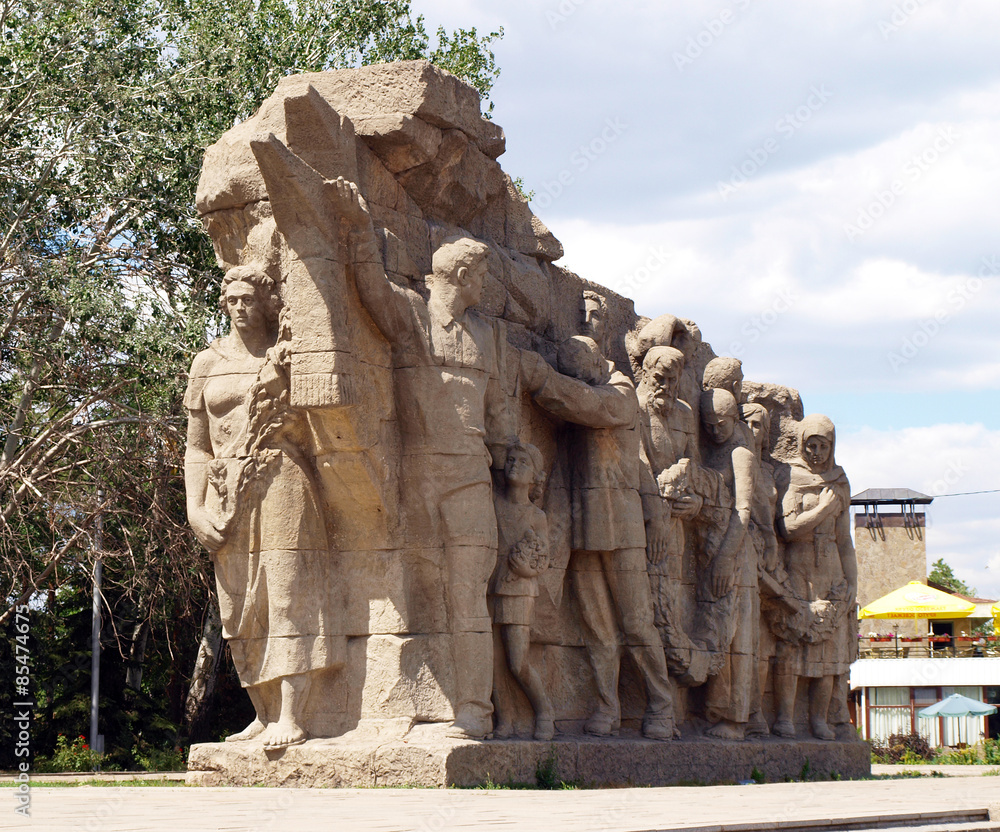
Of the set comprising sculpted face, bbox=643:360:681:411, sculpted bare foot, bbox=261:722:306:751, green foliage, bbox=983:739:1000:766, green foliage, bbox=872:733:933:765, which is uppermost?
sculpted face, bbox=643:360:681:411

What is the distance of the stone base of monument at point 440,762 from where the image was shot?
860 cm

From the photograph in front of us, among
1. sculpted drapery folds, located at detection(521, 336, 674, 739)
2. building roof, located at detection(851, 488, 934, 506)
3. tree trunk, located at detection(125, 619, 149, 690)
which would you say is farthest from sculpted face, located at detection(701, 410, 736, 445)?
building roof, located at detection(851, 488, 934, 506)

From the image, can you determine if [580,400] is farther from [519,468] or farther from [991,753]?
[991,753]

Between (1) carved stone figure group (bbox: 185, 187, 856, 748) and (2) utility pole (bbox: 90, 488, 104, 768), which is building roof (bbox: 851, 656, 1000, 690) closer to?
(1) carved stone figure group (bbox: 185, 187, 856, 748)

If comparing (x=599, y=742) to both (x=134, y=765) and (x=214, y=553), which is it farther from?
(x=134, y=765)

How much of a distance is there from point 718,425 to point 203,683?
7857mm

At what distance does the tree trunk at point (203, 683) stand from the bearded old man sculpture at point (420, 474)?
23.2 ft

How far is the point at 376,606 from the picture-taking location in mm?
9344

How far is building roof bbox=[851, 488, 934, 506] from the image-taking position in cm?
4353

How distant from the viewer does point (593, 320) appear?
12.0 m

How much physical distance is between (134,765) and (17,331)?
16.7ft

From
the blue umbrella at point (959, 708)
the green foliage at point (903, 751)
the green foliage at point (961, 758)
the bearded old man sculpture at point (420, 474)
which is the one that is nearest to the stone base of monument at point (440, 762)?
the bearded old man sculpture at point (420, 474)

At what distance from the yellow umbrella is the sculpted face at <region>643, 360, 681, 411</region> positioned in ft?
51.4

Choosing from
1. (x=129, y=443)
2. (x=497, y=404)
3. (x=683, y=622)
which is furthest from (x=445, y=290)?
(x=129, y=443)
